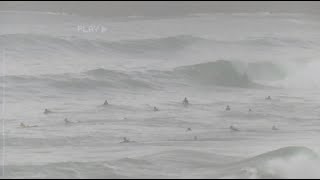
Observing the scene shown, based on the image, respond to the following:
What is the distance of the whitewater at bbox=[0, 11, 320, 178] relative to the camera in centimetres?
2502

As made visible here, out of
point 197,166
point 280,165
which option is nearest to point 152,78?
point 197,166

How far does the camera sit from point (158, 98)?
3797 centimetres

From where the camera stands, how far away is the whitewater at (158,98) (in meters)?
25.0

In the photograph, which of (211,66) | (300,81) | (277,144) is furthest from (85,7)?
(277,144)

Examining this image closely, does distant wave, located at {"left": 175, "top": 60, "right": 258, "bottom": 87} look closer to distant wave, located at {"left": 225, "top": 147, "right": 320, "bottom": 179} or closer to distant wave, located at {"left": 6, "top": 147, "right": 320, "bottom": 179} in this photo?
distant wave, located at {"left": 225, "top": 147, "right": 320, "bottom": 179}

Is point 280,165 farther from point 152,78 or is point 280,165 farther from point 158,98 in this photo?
point 152,78

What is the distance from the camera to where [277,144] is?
27656 millimetres

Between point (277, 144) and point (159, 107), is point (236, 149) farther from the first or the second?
point (159, 107)

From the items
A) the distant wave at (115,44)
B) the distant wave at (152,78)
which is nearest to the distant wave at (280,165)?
the distant wave at (152,78)

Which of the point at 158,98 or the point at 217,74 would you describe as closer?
the point at 158,98

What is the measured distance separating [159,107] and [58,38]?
77.8 ft

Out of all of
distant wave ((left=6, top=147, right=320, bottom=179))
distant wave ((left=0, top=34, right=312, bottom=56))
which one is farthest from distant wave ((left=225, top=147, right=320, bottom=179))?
distant wave ((left=0, top=34, right=312, bottom=56))

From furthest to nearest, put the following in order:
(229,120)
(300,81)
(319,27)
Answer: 1. (319,27)
2. (300,81)
3. (229,120)

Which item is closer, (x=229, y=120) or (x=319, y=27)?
(x=229, y=120)
